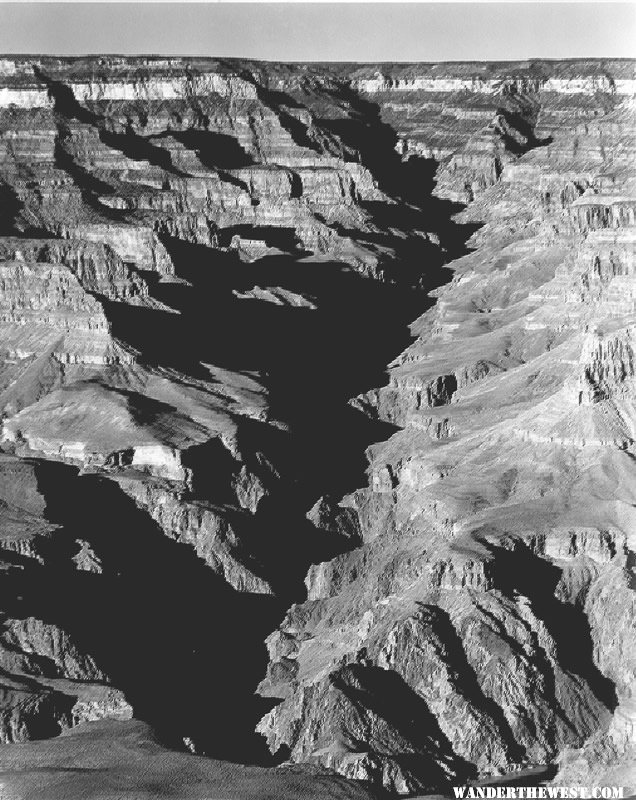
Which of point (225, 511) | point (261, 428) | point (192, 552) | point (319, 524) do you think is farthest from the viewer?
point (261, 428)

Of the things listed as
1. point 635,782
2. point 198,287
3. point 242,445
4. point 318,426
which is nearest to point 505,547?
point 635,782

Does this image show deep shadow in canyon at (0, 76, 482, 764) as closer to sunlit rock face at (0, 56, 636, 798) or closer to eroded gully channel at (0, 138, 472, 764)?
eroded gully channel at (0, 138, 472, 764)

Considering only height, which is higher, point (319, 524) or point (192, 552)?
point (319, 524)

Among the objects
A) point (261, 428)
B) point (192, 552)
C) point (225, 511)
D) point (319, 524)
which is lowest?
point (192, 552)

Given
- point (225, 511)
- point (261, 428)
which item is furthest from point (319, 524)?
point (261, 428)

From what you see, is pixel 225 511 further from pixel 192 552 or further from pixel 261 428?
pixel 261 428

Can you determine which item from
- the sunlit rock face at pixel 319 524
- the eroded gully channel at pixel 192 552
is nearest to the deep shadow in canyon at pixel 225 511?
the eroded gully channel at pixel 192 552

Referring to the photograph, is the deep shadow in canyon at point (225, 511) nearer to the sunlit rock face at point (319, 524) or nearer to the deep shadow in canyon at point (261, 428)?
the deep shadow in canyon at point (261, 428)

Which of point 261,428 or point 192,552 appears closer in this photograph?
point 192,552

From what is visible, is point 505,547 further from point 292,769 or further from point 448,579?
point 292,769
